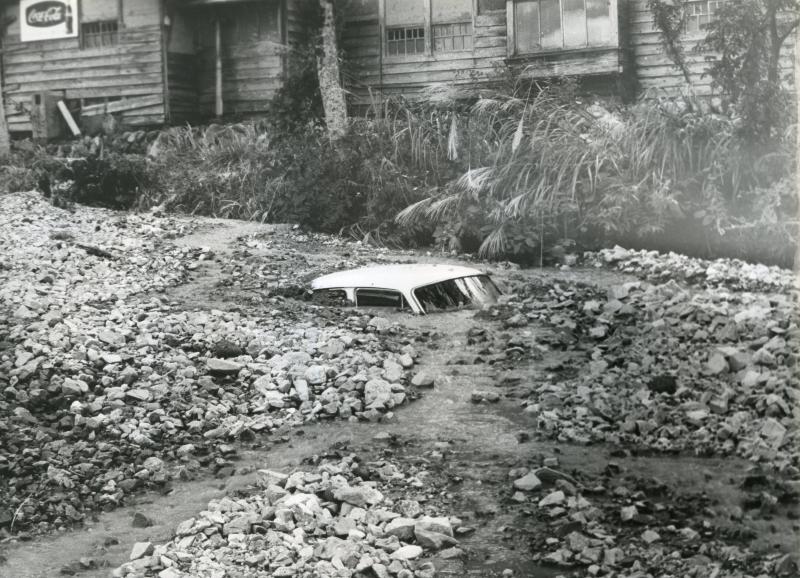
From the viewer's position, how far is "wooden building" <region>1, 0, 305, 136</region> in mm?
9672

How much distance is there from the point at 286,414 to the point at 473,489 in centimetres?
107

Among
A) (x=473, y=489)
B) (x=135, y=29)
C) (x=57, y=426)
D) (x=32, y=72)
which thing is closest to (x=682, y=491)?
(x=473, y=489)

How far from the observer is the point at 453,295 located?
462cm

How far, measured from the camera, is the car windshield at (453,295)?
459 centimetres

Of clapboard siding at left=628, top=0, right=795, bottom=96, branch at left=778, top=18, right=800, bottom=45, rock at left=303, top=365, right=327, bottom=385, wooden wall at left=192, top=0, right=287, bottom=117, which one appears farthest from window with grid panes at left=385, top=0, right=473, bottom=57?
rock at left=303, top=365, right=327, bottom=385

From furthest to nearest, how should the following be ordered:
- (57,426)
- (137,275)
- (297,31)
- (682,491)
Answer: (297,31) → (137,275) → (57,426) → (682,491)

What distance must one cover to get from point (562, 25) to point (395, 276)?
3.88 metres

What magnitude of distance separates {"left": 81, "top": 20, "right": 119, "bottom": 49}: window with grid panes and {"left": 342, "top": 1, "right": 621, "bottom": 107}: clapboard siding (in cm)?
674

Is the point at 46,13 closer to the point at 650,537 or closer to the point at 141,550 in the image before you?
the point at 141,550

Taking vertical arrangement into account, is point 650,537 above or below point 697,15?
below

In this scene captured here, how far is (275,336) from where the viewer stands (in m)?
4.91

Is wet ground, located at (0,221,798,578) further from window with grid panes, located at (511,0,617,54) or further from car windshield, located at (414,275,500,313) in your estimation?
window with grid panes, located at (511,0,617,54)

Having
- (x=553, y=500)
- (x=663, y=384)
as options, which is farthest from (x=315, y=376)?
(x=663, y=384)

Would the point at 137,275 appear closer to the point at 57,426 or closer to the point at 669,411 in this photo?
the point at 57,426
